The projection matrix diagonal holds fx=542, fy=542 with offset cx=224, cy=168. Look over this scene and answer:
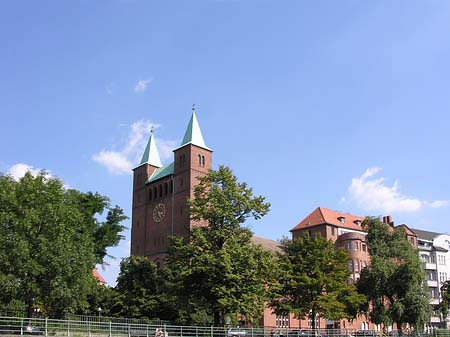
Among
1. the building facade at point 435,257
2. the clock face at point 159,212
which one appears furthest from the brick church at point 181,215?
the building facade at point 435,257

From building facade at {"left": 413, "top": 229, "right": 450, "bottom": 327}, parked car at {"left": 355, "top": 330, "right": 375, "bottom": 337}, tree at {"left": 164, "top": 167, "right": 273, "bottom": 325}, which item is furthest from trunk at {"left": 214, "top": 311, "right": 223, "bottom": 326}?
building facade at {"left": 413, "top": 229, "right": 450, "bottom": 327}

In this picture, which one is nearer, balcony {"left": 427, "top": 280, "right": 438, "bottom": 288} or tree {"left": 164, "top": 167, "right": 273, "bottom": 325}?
tree {"left": 164, "top": 167, "right": 273, "bottom": 325}

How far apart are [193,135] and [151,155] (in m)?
11.1

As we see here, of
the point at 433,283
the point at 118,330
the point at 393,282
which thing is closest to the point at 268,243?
the point at 433,283

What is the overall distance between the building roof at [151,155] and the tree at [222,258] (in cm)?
3619

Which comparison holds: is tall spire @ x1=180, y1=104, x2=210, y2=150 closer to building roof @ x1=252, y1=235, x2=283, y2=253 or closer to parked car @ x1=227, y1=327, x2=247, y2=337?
building roof @ x1=252, y1=235, x2=283, y2=253

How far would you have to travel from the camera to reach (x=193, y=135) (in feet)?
235

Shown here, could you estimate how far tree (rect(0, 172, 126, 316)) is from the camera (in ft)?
108

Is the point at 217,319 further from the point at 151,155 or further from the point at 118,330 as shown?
the point at 151,155

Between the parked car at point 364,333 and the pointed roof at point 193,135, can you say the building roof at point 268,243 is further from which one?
the parked car at point 364,333

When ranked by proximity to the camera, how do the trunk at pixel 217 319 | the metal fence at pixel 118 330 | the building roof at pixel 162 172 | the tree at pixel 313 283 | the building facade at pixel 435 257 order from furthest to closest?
the building facade at pixel 435 257 < the building roof at pixel 162 172 < the tree at pixel 313 283 < the trunk at pixel 217 319 < the metal fence at pixel 118 330

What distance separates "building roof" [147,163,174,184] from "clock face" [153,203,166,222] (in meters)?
4.11

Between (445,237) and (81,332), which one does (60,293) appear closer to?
(81,332)

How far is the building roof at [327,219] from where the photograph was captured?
268ft
